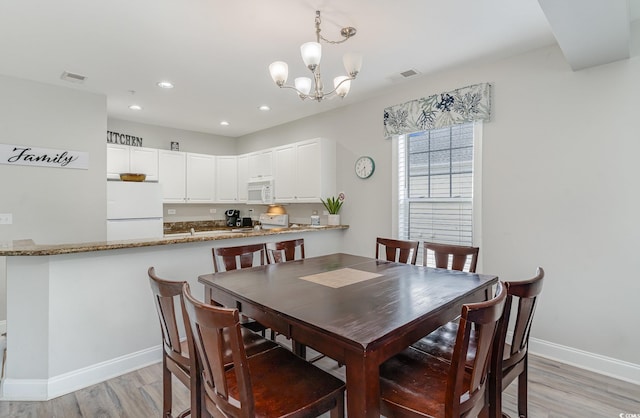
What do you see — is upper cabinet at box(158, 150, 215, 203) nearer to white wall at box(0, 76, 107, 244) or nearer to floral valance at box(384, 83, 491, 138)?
white wall at box(0, 76, 107, 244)

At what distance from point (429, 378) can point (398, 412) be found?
0.25 m

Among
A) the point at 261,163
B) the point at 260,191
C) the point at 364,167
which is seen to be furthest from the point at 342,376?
the point at 261,163

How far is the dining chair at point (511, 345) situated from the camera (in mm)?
1497

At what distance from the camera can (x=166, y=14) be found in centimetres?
229

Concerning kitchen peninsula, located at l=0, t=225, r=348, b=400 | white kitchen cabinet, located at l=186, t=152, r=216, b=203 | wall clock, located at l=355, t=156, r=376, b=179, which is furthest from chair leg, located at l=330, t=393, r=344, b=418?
white kitchen cabinet, located at l=186, t=152, r=216, b=203

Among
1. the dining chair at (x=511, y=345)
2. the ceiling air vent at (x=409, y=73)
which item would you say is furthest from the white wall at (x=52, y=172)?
the dining chair at (x=511, y=345)

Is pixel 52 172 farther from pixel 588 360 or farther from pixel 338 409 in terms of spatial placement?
pixel 588 360

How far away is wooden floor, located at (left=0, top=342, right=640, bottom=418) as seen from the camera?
2.04m

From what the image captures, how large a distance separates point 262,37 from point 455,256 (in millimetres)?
2409

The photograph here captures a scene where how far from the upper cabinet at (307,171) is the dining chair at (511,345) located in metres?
2.88

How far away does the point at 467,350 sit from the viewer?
1174 mm

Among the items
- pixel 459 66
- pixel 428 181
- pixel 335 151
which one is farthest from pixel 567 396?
pixel 335 151

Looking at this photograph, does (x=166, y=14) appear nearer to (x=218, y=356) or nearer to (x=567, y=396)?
(x=218, y=356)

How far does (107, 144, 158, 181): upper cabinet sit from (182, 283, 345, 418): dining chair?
424 cm
